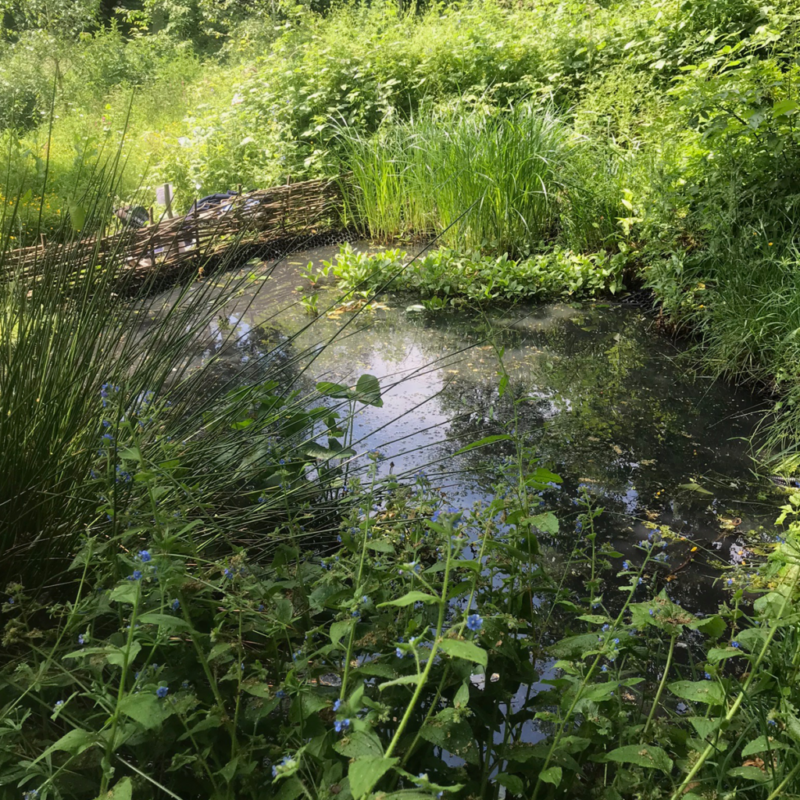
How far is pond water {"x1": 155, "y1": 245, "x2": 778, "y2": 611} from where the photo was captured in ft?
7.24

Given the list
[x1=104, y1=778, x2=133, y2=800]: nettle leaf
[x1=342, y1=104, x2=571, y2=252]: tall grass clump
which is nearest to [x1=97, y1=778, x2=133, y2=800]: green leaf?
[x1=104, y1=778, x2=133, y2=800]: nettle leaf

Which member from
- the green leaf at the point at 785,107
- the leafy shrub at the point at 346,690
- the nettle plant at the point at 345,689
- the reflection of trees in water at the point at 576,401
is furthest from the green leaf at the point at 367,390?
the green leaf at the point at 785,107

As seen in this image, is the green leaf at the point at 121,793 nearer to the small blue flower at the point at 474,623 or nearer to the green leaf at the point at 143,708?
the green leaf at the point at 143,708

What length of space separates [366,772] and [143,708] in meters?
0.31

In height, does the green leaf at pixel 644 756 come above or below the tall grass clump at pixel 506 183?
above

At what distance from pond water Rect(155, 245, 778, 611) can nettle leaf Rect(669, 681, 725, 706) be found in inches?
21.4

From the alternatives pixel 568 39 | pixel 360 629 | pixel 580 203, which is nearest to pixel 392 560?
pixel 360 629

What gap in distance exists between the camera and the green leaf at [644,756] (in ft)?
3.21

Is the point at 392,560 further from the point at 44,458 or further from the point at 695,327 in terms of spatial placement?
the point at 695,327

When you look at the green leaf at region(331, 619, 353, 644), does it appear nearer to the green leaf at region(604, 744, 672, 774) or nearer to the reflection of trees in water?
the green leaf at region(604, 744, 672, 774)

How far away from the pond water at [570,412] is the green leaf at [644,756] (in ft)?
2.02

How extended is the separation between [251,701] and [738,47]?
4457 millimetres

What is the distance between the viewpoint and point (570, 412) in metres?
3.01

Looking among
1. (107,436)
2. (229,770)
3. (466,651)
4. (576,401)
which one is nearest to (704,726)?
(466,651)
